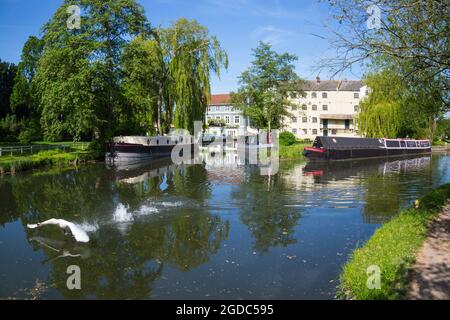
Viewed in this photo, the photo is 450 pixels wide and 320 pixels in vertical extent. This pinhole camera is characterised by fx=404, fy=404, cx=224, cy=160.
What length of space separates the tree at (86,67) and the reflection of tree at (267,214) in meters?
14.9

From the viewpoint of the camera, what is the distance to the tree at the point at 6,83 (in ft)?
176

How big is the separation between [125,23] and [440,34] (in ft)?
91.0

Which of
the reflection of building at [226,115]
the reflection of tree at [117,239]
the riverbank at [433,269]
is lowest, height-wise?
the reflection of tree at [117,239]

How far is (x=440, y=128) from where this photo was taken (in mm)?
68438

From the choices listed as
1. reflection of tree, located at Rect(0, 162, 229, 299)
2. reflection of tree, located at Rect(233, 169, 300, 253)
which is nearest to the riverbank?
reflection of tree, located at Rect(233, 169, 300, 253)

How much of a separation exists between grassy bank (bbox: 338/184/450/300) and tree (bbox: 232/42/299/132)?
3569 cm

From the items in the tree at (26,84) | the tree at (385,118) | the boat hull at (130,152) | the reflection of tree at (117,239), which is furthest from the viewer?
the tree at (26,84)

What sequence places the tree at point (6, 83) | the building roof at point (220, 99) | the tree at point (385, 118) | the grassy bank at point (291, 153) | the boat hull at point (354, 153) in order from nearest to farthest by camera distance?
the boat hull at point (354, 153)
the grassy bank at point (291, 153)
the tree at point (385, 118)
the tree at point (6, 83)
the building roof at point (220, 99)

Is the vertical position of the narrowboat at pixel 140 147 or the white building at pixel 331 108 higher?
the white building at pixel 331 108

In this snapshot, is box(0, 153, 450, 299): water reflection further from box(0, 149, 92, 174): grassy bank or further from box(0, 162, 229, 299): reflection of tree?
box(0, 149, 92, 174): grassy bank

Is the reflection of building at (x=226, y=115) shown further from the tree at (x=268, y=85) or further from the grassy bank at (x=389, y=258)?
the grassy bank at (x=389, y=258)

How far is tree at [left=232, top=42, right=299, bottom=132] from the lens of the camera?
4588cm

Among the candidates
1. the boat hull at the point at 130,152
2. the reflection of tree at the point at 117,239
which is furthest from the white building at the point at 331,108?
the reflection of tree at the point at 117,239

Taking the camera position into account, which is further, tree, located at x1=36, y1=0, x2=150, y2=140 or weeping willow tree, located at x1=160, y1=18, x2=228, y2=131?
weeping willow tree, located at x1=160, y1=18, x2=228, y2=131
